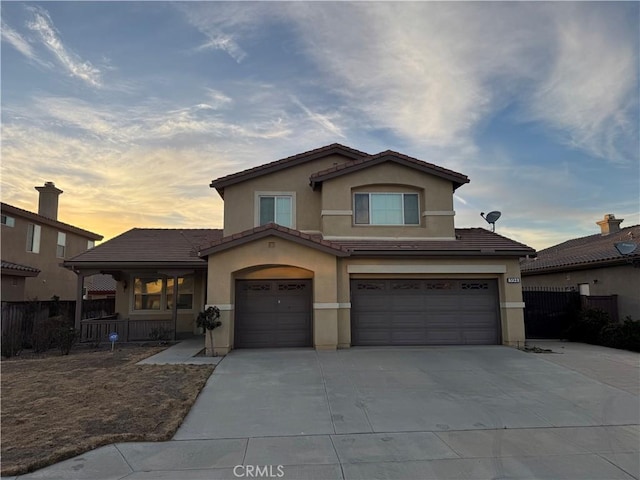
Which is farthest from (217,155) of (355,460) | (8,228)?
(355,460)

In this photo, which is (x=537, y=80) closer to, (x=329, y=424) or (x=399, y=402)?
(x=399, y=402)

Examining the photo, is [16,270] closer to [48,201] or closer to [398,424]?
[48,201]

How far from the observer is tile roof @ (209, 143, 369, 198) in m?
15.0

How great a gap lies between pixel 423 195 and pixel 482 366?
6462 millimetres

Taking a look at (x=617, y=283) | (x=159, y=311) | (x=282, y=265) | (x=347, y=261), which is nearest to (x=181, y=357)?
(x=282, y=265)

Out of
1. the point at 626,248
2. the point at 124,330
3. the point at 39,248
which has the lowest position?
the point at 124,330

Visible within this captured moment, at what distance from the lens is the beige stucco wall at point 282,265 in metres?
12.2

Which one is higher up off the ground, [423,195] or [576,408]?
[423,195]

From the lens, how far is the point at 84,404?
285 inches

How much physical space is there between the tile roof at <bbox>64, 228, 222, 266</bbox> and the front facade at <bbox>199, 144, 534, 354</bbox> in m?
2.23

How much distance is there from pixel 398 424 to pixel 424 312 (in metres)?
7.07

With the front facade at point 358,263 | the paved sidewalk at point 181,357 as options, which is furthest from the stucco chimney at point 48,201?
the paved sidewalk at point 181,357

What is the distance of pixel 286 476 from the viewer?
474 cm

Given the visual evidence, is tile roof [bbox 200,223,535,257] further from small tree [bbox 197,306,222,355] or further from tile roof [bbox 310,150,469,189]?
tile roof [bbox 310,150,469,189]
